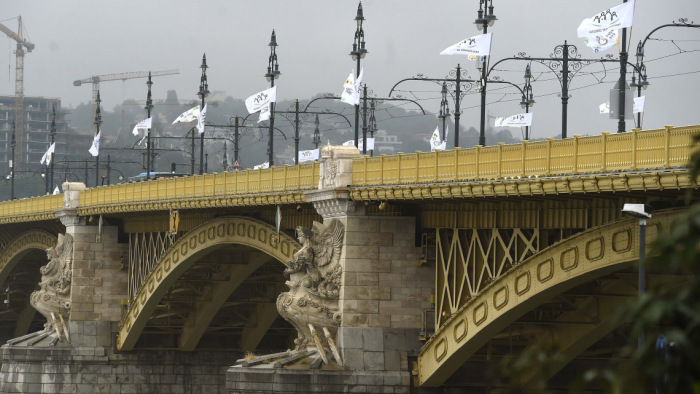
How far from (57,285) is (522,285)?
1590 inches

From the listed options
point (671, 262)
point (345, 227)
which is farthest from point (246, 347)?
point (671, 262)

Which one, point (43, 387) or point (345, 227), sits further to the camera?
point (43, 387)

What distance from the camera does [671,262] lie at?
24.1ft

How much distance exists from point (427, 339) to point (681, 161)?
14.1 m

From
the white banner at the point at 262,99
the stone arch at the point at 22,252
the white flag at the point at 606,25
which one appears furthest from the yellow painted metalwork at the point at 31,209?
the white flag at the point at 606,25

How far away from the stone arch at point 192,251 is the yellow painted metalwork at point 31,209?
8.44 meters

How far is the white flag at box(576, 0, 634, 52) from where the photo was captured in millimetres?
30156

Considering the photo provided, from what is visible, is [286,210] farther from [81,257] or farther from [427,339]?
[81,257]

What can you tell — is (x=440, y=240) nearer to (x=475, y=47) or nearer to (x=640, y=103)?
(x=475, y=47)

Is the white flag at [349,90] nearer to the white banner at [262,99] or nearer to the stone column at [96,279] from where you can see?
the white banner at [262,99]

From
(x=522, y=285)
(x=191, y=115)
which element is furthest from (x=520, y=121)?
(x=191, y=115)

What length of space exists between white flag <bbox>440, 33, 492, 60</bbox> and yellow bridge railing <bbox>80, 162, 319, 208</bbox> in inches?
217

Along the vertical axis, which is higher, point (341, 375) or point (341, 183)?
point (341, 183)

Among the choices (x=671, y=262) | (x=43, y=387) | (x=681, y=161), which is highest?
(x=681, y=161)
